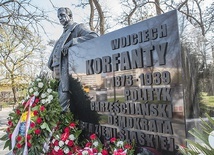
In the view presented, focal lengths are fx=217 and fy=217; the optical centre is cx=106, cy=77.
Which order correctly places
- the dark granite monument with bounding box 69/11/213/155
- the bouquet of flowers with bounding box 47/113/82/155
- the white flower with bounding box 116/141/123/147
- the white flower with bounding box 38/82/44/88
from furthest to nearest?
the white flower with bounding box 38/82/44/88
the bouquet of flowers with bounding box 47/113/82/155
the white flower with bounding box 116/141/123/147
the dark granite monument with bounding box 69/11/213/155

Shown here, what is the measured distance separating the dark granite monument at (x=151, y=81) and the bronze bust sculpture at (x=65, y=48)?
698mm

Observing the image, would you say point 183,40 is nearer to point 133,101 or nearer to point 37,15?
point 133,101

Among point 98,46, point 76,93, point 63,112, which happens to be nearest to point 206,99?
point 98,46

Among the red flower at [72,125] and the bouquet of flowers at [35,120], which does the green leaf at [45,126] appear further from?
the red flower at [72,125]

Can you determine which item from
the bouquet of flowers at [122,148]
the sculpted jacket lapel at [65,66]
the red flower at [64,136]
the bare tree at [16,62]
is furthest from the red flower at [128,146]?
the bare tree at [16,62]

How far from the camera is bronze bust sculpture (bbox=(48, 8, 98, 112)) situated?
11.7ft

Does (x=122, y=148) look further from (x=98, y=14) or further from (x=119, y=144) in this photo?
(x=98, y=14)

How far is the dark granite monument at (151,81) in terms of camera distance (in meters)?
2.02

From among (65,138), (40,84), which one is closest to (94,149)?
(65,138)

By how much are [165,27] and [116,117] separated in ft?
3.99

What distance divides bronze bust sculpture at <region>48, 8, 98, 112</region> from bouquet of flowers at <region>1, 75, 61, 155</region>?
237 millimetres

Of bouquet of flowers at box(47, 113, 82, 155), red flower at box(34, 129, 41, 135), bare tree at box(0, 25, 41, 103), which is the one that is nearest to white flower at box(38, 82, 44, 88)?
bouquet of flowers at box(47, 113, 82, 155)

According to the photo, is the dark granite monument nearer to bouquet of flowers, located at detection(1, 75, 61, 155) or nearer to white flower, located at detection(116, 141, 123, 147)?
white flower, located at detection(116, 141, 123, 147)

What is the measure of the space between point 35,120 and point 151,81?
5.81 ft
